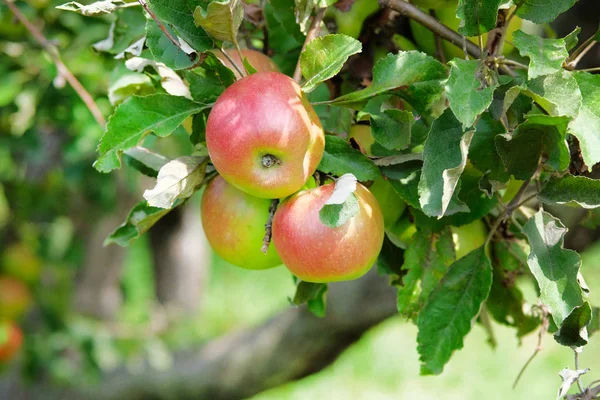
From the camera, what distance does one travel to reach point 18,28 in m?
1.47

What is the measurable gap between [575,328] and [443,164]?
0.17m

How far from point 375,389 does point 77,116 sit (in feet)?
7.21

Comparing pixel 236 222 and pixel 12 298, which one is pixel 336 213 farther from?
pixel 12 298

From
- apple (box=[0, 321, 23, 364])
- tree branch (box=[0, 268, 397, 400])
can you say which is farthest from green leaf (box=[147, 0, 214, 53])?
apple (box=[0, 321, 23, 364])

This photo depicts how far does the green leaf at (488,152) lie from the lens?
0.63 meters

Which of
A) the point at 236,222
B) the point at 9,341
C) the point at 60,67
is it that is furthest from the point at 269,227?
the point at 9,341

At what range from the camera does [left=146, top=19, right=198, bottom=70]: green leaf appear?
62 cm

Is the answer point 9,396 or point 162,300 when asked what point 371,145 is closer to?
point 9,396

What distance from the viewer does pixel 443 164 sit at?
1.88 feet

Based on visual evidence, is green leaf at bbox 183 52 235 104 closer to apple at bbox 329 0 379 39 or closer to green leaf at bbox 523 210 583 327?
apple at bbox 329 0 379 39

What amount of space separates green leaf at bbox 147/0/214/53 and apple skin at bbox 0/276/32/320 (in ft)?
5.74

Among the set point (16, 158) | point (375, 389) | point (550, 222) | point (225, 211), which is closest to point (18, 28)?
point (16, 158)

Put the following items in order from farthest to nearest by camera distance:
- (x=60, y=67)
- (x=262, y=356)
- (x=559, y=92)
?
(x=262, y=356), (x=60, y=67), (x=559, y=92)

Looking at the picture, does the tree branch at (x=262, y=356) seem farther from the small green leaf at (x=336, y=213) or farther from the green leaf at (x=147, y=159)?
the small green leaf at (x=336, y=213)
